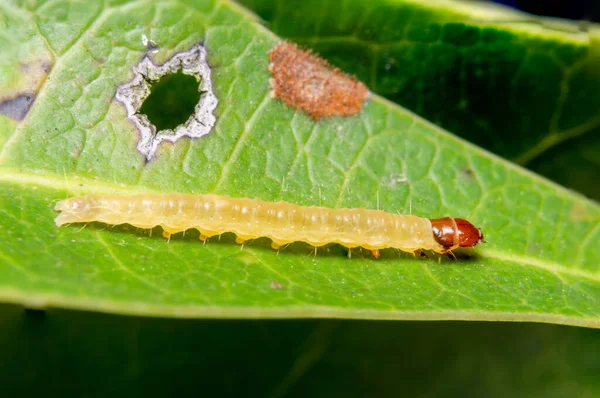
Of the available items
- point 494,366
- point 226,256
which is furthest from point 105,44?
point 494,366

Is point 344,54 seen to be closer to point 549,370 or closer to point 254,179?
point 254,179

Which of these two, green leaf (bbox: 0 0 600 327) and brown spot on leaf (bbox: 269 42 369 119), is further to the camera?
brown spot on leaf (bbox: 269 42 369 119)

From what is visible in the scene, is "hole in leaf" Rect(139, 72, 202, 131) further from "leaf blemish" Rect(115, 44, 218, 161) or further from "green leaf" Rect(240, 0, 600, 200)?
"green leaf" Rect(240, 0, 600, 200)

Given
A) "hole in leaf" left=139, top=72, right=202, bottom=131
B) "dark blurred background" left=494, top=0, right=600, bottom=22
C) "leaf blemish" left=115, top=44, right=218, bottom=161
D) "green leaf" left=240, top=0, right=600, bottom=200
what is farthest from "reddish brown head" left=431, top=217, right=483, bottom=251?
"dark blurred background" left=494, top=0, right=600, bottom=22

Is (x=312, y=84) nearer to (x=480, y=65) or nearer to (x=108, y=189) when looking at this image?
(x=480, y=65)

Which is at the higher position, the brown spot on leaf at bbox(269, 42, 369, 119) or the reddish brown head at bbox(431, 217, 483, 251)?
the brown spot on leaf at bbox(269, 42, 369, 119)

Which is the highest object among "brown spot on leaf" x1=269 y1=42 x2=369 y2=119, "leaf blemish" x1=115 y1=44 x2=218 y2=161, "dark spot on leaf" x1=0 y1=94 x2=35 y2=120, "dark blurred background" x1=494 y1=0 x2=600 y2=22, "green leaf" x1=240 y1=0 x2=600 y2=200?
"dark blurred background" x1=494 y1=0 x2=600 y2=22

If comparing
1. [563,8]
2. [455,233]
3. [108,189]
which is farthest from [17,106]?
[563,8]
